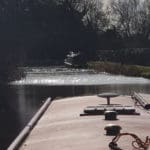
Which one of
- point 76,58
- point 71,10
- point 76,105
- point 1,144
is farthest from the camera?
point 71,10

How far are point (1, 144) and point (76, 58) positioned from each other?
54.7 meters

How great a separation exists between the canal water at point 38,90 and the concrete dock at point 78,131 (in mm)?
5674

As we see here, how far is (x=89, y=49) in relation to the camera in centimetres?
8262

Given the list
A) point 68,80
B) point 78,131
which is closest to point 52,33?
point 68,80

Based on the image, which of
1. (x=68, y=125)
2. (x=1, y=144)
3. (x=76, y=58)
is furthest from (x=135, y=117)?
(x=76, y=58)

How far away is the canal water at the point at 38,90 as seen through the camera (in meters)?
25.1

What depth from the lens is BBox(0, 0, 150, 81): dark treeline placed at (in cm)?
8006

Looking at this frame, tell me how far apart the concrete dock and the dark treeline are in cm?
5985

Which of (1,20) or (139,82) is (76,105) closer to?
(139,82)

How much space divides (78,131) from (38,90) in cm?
2934

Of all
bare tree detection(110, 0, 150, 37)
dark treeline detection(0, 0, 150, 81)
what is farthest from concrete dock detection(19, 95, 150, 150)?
bare tree detection(110, 0, 150, 37)

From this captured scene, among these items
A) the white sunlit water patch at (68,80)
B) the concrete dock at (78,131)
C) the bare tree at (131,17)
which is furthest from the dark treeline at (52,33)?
the concrete dock at (78,131)

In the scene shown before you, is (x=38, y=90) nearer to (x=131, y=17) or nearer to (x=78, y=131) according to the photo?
(x=78, y=131)

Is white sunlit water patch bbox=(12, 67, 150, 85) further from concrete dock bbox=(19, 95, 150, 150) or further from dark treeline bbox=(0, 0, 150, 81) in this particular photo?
concrete dock bbox=(19, 95, 150, 150)
